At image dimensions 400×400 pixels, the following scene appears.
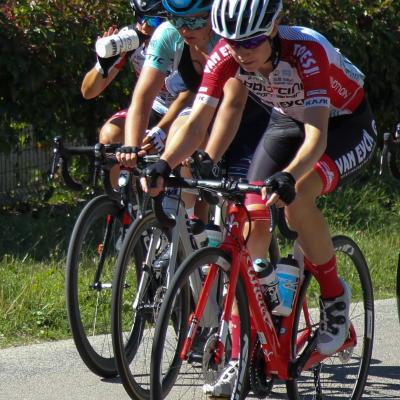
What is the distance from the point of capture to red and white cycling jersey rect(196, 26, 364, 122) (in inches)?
184

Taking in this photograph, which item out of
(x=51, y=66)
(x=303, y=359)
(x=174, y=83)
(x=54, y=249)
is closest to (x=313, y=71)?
(x=303, y=359)

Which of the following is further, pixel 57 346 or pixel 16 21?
pixel 16 21

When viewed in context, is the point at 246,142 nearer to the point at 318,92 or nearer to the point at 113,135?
the point at 113,135

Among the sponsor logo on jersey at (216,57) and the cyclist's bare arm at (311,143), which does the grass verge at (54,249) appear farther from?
the cyclist's bare arm at (311,143)

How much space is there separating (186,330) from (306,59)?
3.93ft

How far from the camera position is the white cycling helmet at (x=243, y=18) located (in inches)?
178

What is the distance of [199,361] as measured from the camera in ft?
14.6

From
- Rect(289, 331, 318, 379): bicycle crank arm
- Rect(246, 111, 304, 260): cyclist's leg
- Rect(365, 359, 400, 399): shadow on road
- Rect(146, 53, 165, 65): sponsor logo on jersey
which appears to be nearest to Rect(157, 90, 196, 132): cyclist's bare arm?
Rect(146, 53, 165, 65): sponsor logo on jersey

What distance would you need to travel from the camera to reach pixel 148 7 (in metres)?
5.52

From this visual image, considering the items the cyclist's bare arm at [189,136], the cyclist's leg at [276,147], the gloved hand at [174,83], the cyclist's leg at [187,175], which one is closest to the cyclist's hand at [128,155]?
the cyclist's bare arm at [189,136]

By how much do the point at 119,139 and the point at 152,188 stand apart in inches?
60.0

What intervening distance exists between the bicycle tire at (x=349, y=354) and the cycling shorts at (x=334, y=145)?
0.38 m

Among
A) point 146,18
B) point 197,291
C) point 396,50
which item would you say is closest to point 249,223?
point 197,291

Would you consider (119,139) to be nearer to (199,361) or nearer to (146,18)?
(146,18)
